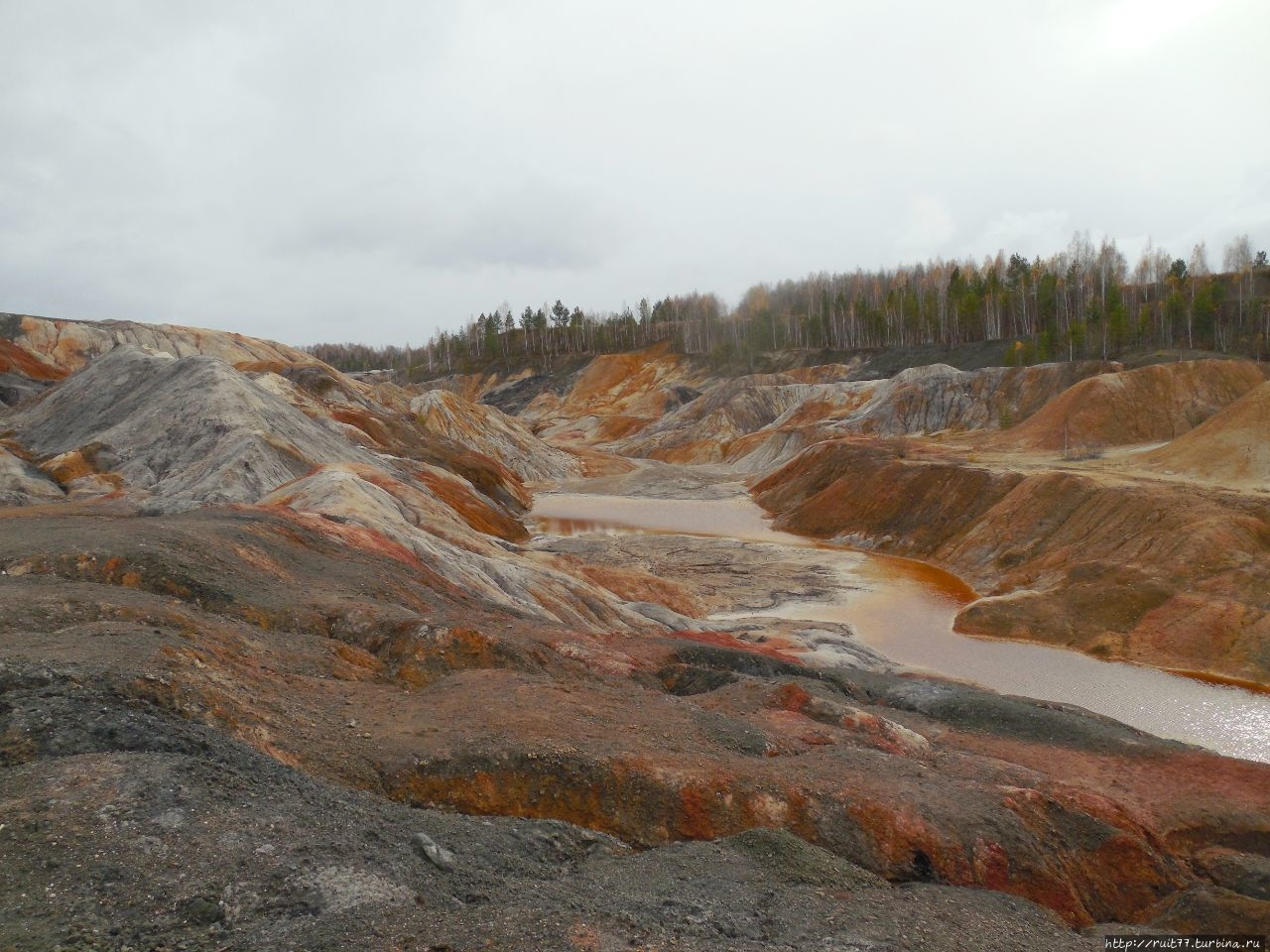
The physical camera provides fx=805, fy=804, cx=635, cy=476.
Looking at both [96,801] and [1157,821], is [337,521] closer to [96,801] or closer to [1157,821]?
[96,801]

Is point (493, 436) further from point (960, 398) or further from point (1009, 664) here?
point (1009, 664)

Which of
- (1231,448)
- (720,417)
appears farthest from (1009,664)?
(720,417)

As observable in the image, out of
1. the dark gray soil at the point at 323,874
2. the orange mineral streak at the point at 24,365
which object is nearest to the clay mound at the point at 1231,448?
the dark gray soil at the point at 323,874

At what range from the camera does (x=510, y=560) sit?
113 ft

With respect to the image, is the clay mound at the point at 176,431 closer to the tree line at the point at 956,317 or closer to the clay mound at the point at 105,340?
the clay mound at the point at 105,340

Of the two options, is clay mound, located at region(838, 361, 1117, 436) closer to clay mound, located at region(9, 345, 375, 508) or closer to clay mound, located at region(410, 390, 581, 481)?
clay mound, located at region(410, 390, 581, 481)

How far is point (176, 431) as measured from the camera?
46031mm

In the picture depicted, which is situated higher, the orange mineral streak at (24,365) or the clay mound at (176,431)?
the orange mineral streak at (24,365)

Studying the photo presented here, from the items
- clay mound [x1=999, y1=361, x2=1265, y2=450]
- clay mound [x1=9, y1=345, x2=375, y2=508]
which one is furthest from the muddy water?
clay mound [x1=9, y1=345, x2=375, y2=508]

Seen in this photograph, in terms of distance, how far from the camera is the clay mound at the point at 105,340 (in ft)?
340

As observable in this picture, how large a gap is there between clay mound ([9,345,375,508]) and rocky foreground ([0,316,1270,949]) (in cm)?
86

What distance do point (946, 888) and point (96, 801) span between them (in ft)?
35.7

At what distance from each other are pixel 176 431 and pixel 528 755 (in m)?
41.8

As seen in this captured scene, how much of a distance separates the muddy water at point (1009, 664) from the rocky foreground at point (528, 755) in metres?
2.23
